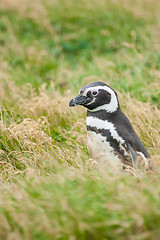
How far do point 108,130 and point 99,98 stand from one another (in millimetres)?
339

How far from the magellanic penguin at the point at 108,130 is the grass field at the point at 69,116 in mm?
252

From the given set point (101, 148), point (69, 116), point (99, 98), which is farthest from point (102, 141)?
point (69, 116)

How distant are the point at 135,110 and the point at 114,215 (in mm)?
2470

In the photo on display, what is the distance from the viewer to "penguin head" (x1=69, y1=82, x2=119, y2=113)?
416 cm

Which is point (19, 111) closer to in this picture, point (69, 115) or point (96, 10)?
point (69, 115)

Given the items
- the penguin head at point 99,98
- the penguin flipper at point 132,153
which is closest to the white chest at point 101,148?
the penguin flipper at point 132,153

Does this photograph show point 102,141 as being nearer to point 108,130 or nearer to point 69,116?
point 108,130

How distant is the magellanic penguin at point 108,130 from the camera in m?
4.04

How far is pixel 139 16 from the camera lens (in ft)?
31.7

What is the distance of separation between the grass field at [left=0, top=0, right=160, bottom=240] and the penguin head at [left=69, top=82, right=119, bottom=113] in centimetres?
55

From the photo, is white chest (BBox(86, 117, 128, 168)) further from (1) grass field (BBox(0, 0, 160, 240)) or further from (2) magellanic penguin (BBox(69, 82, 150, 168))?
(1) grass field (BBox(0, 0, 160, 240))

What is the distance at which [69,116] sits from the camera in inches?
214

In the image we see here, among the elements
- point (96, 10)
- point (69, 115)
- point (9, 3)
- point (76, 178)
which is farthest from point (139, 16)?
point (76, 178)

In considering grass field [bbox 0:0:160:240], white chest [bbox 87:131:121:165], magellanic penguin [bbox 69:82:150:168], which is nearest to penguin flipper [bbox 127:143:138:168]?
magellanic penguin [bbox 69:82:150:168]
